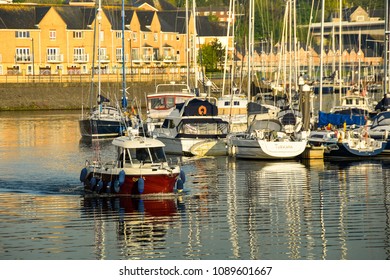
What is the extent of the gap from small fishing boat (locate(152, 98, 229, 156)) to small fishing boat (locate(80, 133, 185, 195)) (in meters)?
17.0

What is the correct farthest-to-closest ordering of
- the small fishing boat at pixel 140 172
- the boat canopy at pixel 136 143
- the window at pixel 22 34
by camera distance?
the window at pixel 22 34 < the boat canopy at pixel 136 143 < the small fishing boat at pixel 140 172

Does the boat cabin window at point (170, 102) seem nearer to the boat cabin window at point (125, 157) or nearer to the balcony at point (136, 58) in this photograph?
the boat cabin window at point (125, 157)

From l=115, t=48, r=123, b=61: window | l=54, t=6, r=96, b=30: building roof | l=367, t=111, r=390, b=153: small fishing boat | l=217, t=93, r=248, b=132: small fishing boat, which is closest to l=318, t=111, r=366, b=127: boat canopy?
l=367, t=111, r=390, b=153: small fishing boat

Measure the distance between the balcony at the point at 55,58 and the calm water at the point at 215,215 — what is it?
84.3 m

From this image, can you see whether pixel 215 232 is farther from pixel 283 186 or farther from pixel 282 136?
pixel 282 136

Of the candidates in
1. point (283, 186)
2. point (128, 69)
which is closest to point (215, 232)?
point (283, 186)

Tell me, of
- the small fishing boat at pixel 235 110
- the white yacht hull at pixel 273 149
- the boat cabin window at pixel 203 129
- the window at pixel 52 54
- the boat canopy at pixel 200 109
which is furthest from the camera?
the window at pixel 52 54

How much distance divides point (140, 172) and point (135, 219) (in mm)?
3745

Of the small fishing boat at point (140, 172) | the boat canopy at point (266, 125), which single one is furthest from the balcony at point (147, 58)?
the small fishing boat at point (140, 172)

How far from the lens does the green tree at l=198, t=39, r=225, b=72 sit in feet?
511

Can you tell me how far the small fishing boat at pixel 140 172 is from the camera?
43.0m

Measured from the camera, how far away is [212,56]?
516 feet

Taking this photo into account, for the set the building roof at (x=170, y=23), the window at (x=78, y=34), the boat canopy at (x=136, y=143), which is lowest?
the boat canopy at (x=136, y=143)

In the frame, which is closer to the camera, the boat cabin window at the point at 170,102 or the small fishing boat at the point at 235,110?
the small fishing boat at the point at 235,110
